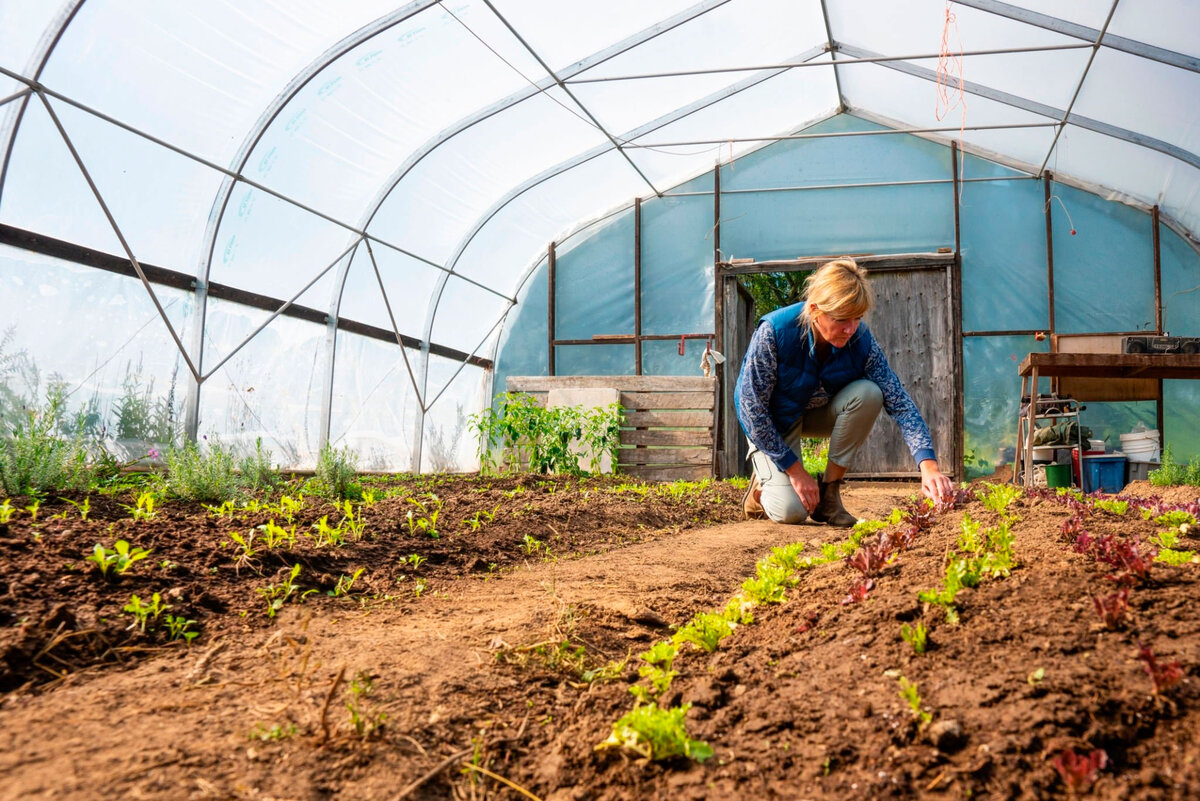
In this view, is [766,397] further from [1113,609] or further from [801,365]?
[1113,609]

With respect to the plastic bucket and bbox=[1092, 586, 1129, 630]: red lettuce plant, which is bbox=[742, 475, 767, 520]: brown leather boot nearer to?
bbox=[1092, 586, 1129, 630]: red lettuce plant

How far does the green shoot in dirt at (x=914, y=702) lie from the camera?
1269 mm

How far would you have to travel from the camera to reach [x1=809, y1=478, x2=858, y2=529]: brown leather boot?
4.59 meters

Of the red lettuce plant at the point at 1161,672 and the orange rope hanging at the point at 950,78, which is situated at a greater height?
the orange rope hanging at the point at 950,78

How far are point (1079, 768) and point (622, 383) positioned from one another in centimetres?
802

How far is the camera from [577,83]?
7.77 m

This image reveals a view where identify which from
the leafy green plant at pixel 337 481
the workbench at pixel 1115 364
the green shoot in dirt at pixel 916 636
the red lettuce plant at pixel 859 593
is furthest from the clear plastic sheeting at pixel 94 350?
the workbench at pixel 1115 364

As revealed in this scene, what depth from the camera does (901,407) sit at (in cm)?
400

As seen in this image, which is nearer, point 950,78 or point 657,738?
point 657,738

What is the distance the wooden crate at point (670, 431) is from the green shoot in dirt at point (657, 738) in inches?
281

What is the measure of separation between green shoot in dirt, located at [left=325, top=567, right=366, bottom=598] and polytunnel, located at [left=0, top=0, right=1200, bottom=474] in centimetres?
367

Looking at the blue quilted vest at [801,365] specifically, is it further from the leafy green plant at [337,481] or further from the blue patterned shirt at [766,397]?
the leafy green plant at [337,481]

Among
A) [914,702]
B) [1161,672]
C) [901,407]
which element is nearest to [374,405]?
[901,407]

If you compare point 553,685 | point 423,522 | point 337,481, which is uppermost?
point 337,481
